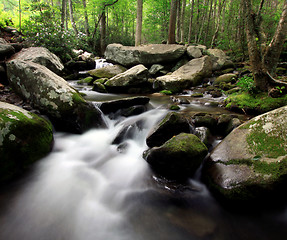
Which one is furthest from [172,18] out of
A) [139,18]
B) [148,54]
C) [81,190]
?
[81,190]

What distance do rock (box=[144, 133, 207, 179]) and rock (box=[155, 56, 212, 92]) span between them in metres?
6.20

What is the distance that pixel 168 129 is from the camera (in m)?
3.59

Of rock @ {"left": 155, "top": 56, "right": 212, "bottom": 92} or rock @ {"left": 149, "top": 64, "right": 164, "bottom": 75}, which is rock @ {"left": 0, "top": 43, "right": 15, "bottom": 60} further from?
rock @ {"left": 149, "top": 64, "right": 164, "bottom": 75}

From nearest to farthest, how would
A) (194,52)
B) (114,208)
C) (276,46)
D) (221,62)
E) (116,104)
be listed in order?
(114,208)
(276,46)
(116,104)
(221,62)
(194,52)

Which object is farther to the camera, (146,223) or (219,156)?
(219,156)

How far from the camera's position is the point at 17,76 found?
452 centimetres

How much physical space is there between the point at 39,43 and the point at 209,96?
34.6 ft

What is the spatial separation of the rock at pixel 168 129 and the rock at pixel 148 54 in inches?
374

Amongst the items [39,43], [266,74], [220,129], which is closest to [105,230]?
[220,129]

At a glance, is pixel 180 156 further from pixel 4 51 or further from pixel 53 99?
pixel 4 51

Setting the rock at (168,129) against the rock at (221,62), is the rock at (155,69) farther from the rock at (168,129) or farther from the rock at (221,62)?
the rock at (168,129)

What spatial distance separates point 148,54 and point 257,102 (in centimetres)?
892

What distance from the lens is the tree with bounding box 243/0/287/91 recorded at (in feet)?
14.1

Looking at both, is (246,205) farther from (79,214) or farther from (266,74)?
(266,74)
